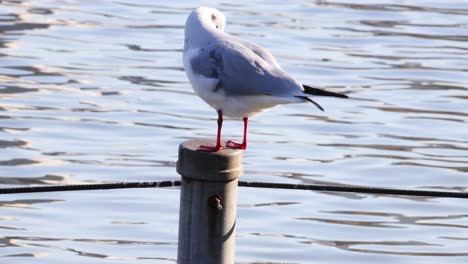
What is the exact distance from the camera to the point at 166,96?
11844 millimetres

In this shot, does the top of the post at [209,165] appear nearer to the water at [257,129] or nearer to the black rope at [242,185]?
the black rope at [242,185]

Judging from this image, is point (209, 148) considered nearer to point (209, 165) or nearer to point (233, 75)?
point (209, 165)

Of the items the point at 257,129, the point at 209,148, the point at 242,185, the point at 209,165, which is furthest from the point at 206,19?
the point at 257,129

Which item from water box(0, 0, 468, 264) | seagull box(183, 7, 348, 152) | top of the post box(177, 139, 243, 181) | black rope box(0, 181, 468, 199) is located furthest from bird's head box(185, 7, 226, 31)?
water box(0, 0, 468, 264)

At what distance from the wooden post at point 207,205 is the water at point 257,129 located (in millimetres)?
2911

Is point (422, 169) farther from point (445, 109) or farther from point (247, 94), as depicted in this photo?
point (247, 94)

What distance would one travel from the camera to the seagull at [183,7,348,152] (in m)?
5.46

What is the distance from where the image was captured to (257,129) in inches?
432

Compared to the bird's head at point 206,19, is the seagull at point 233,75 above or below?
below

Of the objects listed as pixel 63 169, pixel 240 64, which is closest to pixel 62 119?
pixel 63 169

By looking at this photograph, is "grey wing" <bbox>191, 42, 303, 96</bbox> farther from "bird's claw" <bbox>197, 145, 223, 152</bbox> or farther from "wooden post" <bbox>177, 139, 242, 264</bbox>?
"wooden post" <bbox>177, 139, 242, 264</bbox>

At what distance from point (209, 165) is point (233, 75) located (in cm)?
88

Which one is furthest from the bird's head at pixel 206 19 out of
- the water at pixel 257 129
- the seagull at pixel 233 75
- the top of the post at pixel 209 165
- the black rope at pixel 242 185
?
the water at pixel 257 129

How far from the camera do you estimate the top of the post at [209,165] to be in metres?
4.80
